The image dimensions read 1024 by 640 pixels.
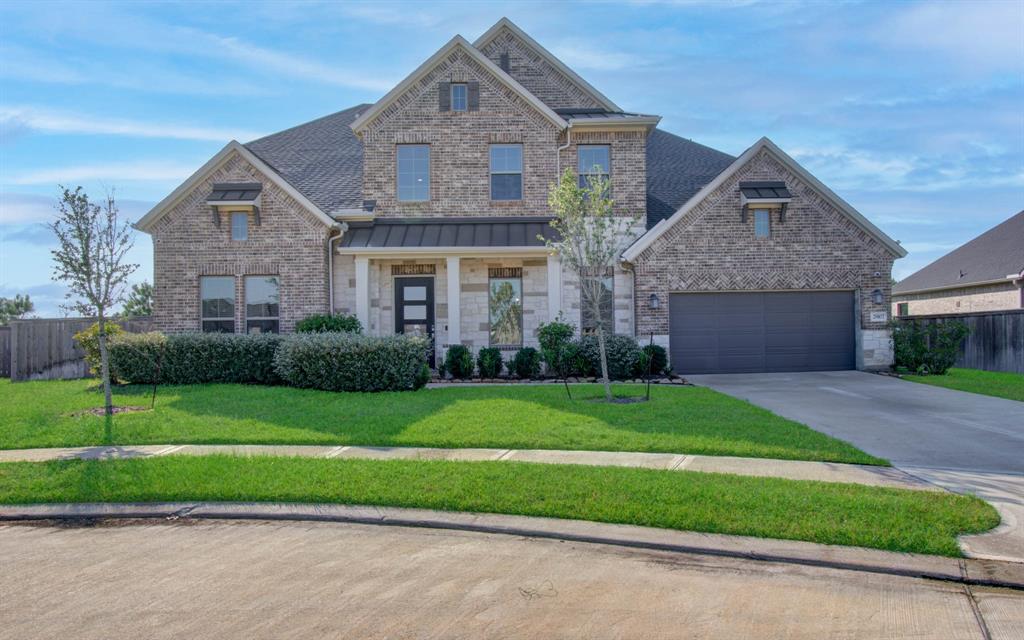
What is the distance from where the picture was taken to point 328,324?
61.8 ft

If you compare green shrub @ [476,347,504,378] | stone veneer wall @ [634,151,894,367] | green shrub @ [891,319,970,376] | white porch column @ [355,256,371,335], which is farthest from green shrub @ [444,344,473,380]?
green shrub @ [891,319,970,376]

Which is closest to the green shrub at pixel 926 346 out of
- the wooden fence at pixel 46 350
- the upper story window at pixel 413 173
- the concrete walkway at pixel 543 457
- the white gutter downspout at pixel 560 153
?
the white gutter downspout at pixel 560 153

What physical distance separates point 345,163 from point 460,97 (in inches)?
189

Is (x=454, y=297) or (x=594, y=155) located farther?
(x=594, y=155)

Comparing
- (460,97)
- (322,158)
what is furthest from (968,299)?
(322,158)

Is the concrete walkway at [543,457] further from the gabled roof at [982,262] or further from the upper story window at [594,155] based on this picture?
the gabled roof at [982,262]

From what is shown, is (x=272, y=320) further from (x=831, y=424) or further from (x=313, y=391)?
(x=831, y=424)

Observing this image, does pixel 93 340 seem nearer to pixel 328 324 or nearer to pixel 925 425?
pixel 328 324

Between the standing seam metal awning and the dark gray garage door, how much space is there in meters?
4.24

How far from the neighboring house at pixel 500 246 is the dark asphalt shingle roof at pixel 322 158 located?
394 millimetres

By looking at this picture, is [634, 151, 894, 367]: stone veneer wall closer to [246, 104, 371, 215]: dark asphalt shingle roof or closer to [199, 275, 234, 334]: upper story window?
[246, 104, 371, 215]: dark asphalt shingle roof

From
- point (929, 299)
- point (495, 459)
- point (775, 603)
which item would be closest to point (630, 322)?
point (495, 459)

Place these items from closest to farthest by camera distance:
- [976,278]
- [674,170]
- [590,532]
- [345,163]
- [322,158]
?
[590,532] < [345,163] < [322,158] < [674,170] < [976,278]

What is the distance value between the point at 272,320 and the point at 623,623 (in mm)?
16811
